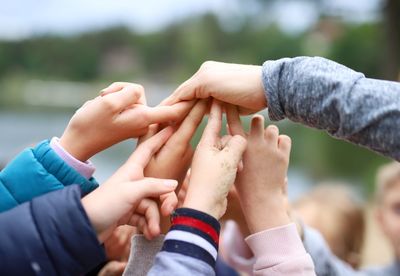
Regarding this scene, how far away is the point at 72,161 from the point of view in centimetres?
70

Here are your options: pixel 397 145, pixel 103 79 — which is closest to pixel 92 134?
pixel 397 145

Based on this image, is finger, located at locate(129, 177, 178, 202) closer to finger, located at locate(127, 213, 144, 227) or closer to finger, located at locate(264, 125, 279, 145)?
finger, located at locate(127, 213, 144, 227)

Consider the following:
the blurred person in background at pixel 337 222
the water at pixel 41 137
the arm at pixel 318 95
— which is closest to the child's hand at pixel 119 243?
the arm at pixel 318 95

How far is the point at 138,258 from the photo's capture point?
2.35 feet

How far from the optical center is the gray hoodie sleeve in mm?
637

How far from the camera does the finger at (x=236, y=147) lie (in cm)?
70

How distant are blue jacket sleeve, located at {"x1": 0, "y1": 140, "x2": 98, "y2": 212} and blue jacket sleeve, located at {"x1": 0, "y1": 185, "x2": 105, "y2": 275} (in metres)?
0.06

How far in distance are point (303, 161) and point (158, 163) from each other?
404 centimetres

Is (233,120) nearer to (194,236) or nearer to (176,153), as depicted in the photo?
(176,153)

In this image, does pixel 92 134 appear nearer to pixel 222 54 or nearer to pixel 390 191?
pixel 390 191

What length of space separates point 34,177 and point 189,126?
0.20 metres

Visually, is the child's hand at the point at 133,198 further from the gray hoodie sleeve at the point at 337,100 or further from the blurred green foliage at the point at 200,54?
the blurred green foliage at the point at 200,54

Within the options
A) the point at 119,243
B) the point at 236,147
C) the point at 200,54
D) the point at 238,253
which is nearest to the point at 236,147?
the point at 236,147

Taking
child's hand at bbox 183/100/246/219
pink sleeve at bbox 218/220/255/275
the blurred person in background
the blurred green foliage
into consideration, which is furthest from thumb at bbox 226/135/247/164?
the blurred green foliage
